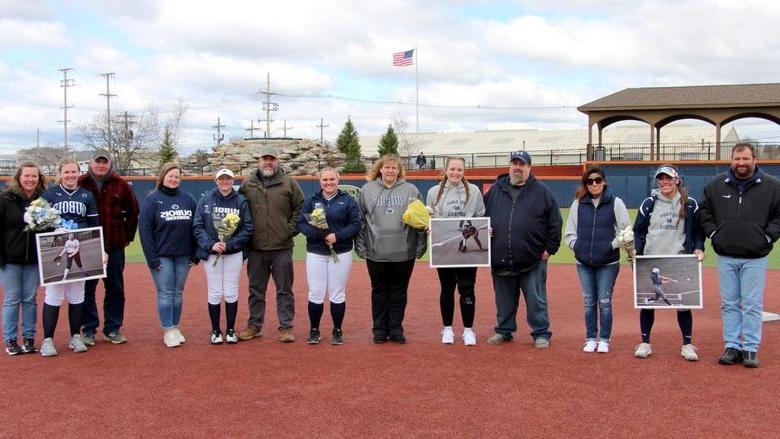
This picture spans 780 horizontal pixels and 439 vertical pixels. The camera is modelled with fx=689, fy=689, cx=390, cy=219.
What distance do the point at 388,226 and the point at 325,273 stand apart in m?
0.83

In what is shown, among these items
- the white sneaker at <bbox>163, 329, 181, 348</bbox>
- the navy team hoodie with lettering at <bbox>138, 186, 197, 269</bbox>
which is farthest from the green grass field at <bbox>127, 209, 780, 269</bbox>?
the navy team hoodie with lettering at <bbox>138, 186, 197, 269</bbox>

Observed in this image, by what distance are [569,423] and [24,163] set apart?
5.59 m

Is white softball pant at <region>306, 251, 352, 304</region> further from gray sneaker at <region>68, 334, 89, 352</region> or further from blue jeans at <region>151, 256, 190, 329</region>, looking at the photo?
gray sneaker at <region>68, 334, 89, 352</region>

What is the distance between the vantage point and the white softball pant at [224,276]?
7.11m

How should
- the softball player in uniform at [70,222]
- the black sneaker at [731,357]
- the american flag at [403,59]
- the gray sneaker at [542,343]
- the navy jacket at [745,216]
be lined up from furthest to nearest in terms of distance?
the american flag at [403,59]
the gray sneaker at [542,343]
the softball player in uniform at [70,222]
the black sneaker at [731,357]
the navy jacket at [745,216]

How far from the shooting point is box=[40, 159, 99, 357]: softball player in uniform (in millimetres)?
6699

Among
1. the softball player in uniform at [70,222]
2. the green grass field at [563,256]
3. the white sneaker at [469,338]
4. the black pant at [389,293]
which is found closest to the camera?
the softball player in uniform at [70,222]

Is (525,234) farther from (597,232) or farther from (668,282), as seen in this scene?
(668,282)

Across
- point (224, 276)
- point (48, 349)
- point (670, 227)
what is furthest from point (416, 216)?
point (48, 349)

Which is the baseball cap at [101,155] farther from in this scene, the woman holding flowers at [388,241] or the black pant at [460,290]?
the black pant at [460,290]

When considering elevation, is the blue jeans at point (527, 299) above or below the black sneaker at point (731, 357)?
above

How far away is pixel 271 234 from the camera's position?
7305mm

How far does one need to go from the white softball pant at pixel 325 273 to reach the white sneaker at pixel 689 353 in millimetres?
3293

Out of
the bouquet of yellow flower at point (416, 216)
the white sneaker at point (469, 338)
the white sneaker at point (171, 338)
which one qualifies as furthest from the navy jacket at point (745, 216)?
the white sneaker at point (171, 338)
